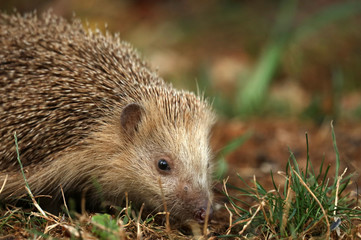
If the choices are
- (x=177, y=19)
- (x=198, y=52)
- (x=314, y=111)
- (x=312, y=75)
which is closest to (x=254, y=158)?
(x=314, y=111)

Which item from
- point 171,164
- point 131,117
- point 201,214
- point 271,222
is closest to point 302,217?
point 271,222

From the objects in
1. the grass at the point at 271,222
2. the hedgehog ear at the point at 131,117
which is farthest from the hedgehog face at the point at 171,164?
the grass at the point at 271,222

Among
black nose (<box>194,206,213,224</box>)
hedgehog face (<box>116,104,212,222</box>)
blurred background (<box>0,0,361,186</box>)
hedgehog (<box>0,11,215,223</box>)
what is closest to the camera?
black nose (<box>194,206,213,224</box>)

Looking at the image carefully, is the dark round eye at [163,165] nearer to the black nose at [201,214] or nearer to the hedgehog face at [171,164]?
the hedgehog face at [171,164]

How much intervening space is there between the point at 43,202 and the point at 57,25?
193 centimetres

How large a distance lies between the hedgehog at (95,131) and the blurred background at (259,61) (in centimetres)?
→ 66

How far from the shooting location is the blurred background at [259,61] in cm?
687

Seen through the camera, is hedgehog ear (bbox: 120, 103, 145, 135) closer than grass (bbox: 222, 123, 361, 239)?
No

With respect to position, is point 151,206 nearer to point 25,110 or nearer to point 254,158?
point 25,110

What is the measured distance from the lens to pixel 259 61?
9000mm

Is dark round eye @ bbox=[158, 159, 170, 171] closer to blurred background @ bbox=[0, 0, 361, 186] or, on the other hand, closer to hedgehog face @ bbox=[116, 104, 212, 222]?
hedgehog face @ bbox=[116, 104, 212, 222]

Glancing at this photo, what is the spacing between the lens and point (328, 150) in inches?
244

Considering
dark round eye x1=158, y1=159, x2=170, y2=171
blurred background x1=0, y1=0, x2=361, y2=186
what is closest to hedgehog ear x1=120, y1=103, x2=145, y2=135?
dark round eye x1=158, y1=159, x2=170, y2=171

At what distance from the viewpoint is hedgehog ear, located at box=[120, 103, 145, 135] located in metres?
4.54
